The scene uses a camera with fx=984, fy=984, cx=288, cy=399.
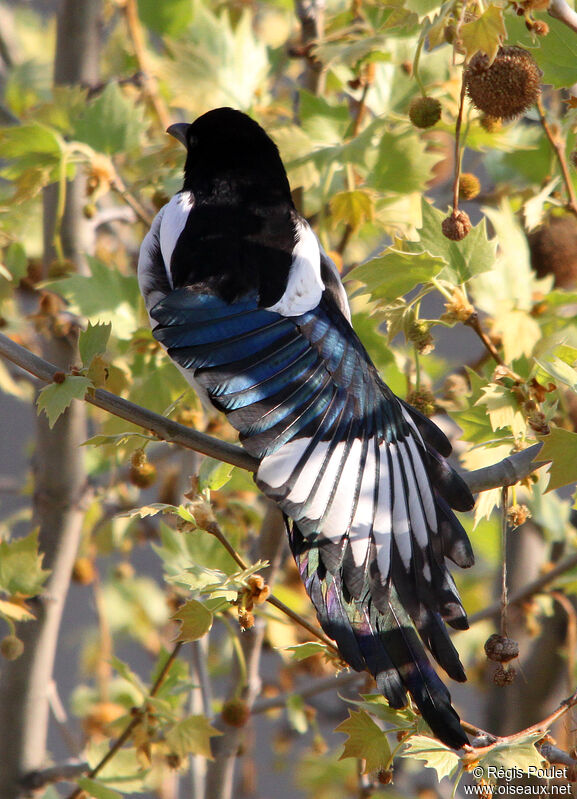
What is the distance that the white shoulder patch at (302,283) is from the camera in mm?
1260

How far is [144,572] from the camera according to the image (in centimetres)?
353

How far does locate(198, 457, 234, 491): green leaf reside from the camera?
3.36ft

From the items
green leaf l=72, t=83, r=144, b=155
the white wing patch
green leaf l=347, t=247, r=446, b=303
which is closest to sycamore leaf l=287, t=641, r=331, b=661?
the white wing patch

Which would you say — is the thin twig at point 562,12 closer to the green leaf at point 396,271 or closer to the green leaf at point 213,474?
the green leaf at point 396,271

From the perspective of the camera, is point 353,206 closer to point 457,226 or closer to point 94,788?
point 457,226

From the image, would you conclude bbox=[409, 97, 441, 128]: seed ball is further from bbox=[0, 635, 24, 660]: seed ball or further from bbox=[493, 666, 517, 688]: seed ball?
bbox=[0, 635, 24, 660]: seed ball

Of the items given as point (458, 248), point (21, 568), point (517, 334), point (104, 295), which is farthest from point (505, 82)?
point (21, 568)

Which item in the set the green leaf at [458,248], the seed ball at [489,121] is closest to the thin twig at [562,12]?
the seed ball at [489,121]

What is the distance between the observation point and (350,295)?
4.27 ft

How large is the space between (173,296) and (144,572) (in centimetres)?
247

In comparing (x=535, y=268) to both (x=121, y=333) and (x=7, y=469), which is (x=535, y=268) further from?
(x=7, y=469)

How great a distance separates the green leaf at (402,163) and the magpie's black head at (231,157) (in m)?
0.22

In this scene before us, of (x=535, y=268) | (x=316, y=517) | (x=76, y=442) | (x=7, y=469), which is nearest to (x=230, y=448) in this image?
(x=316, y=517)

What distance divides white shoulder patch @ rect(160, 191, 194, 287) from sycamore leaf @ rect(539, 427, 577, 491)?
609 millimetres
